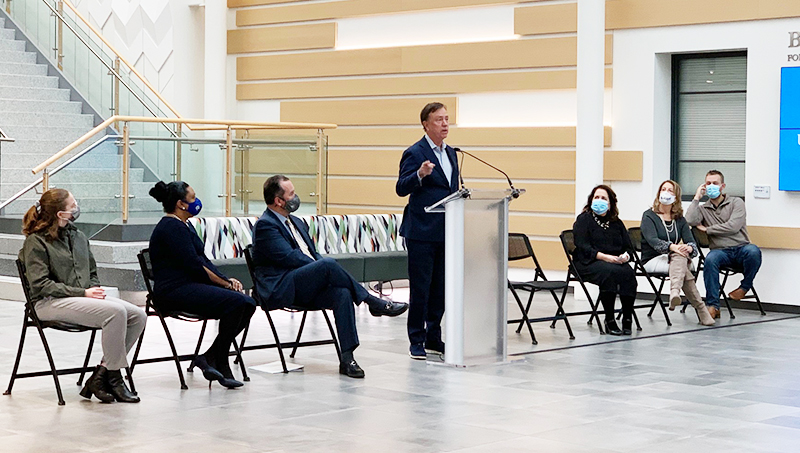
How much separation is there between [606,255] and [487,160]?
3.91 meters

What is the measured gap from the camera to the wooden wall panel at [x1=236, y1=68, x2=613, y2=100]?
12047mm

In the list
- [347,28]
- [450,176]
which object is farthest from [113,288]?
[347,28]

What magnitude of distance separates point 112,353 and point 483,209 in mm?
2292

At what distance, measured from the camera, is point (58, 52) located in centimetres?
1441

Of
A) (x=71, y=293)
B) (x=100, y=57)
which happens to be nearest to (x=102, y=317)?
(x=71, y=293)

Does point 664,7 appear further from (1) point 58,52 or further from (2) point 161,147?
(1) point 58,52

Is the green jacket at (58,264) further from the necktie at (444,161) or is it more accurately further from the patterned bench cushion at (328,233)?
the patterned bench cushion at (328,233)

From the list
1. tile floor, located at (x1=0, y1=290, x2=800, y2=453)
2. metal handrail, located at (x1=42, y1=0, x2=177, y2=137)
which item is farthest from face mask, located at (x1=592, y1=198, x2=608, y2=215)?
metal handrail, located at (x1=42, y1=0, x2=177, y2=137)

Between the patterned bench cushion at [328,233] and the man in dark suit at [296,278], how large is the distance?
8.93 ft

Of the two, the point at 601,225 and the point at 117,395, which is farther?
the point at 601,225

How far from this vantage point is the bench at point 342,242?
986cm

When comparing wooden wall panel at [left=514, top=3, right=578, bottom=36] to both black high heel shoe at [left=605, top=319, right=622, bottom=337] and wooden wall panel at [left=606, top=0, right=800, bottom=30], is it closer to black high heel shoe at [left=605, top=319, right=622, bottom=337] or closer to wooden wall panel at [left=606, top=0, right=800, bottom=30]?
wooden wall panel at [left=606, top=0, right=800, bottom=30]

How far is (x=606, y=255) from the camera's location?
8773 mm

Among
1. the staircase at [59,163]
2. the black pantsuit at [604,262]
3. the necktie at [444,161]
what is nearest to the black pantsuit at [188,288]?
the necktie at [444,161]
